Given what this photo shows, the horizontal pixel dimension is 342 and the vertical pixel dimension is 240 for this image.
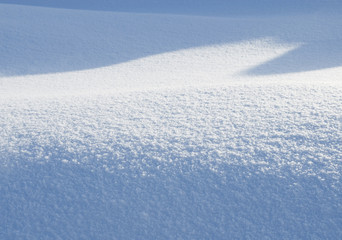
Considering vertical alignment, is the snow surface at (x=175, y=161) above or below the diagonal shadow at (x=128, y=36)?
below

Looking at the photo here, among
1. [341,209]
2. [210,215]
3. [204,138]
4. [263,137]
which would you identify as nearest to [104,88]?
[204,138]

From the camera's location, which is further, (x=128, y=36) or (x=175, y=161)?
(x=128, y=36)

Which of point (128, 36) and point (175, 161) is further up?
point (128, 36)

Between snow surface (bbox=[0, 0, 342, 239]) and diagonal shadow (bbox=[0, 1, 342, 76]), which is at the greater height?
diagonal shadow (bbox=[0, 1, 342, 76])

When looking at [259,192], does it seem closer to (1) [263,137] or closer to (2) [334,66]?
(1) [263,137]

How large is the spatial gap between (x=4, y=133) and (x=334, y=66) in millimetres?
2116

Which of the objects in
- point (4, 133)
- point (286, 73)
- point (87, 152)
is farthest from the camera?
point (286, 73)

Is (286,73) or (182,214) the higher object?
(286,73)

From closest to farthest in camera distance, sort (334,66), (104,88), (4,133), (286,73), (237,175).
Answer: (237,175) → (4,133) → (104,88) → (286,73) → (334,66)

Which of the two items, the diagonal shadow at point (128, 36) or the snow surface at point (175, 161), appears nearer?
the snow surface at point (175, 161)

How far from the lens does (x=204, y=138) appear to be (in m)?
1.26

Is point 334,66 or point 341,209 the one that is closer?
point 341,209

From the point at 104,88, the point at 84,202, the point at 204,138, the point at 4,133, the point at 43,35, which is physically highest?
the point at 43,35

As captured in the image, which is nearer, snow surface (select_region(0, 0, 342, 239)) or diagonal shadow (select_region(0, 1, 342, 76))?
snow surface (select_region(0, 0, 342, 239))
